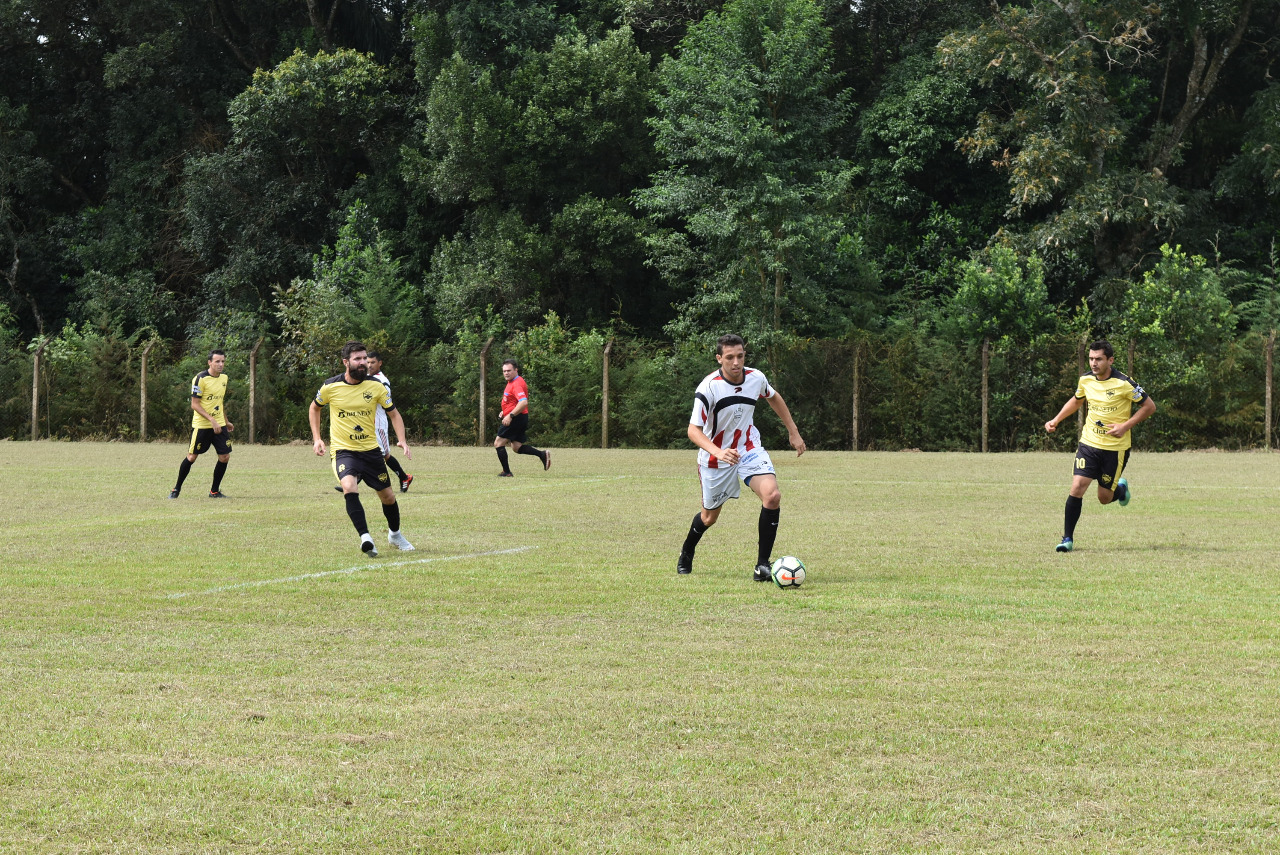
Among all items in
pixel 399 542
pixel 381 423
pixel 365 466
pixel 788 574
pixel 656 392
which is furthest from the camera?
pixel 656 392

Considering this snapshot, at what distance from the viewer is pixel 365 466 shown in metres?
11.7

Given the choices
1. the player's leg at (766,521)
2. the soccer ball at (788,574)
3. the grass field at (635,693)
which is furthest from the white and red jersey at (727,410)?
the grass field at (635,693)

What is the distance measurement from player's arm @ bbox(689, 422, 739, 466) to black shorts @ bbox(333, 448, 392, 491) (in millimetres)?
3130

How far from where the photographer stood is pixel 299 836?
4.28 meters

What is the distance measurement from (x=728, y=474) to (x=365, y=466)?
343cm

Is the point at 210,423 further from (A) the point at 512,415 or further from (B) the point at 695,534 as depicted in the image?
(B) the point at 695,534

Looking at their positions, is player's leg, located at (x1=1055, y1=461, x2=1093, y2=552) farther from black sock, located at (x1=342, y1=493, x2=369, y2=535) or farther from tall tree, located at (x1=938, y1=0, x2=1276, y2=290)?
tall tree, located at (x1=938, y1=0, x2=1276, y2=290)

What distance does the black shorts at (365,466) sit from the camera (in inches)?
460

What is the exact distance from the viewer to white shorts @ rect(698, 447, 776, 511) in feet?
33.0

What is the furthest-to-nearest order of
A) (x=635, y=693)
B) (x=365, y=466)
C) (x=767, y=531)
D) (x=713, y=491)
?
(x=365, y=466)
(x=713, y=491)
(x=767, y=531)
(x=635, y=693)

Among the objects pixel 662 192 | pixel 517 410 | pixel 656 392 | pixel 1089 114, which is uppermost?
pixel 1089 114

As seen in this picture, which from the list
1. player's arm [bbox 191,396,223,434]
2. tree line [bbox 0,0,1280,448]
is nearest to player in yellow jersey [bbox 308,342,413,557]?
player's arm [bbox 191,396,223,434]

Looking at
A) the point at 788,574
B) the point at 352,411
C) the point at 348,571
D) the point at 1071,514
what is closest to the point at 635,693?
the point at 788,574

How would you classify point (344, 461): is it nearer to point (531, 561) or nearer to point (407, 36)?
point (531, 561)
